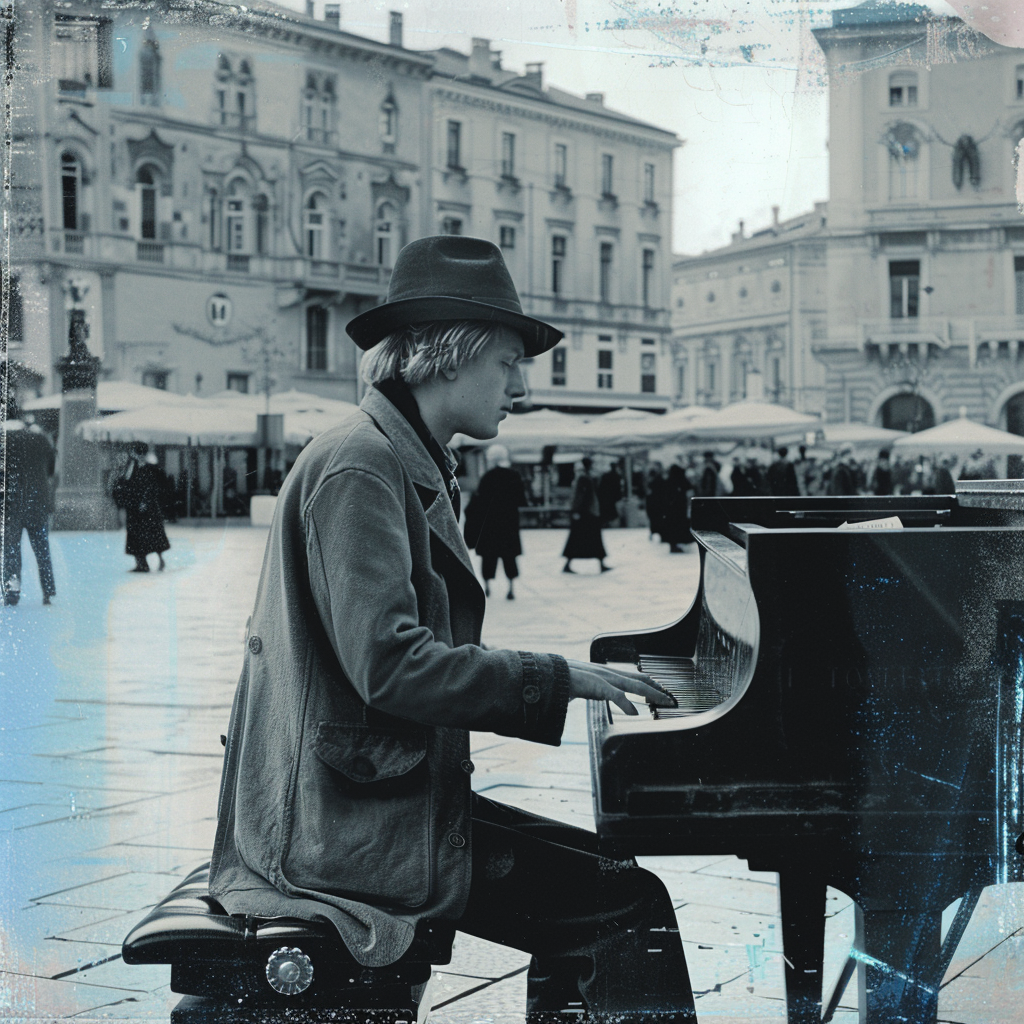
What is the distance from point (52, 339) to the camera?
25406mm

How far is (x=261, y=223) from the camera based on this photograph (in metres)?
30.1

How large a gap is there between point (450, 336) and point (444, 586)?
0.42m

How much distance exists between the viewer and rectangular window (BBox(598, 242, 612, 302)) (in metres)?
37.0

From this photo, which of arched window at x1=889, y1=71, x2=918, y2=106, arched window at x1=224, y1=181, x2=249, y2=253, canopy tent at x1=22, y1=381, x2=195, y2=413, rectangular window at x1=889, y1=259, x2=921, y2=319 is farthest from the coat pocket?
rectangular window at x1=889, y1=259, x2=921, y2=319

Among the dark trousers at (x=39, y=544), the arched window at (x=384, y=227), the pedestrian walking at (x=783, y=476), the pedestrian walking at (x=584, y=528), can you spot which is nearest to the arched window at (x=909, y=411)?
the arched window at (x=384, y=227)

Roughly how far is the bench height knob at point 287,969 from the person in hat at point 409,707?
0.06 m

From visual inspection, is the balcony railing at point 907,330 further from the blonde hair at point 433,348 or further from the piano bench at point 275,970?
the piano bench at point 275,970

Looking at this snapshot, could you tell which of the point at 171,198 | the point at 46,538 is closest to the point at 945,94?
the point at 171,198

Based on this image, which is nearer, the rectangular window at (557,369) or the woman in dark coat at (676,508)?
the woman in dark coat at (676,508)

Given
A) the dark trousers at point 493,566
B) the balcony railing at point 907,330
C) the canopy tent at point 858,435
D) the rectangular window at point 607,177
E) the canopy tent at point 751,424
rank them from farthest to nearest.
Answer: the rectangular window at point 607,177 → the balcony railing at point 907,330 → the canopy tent at point 858,435 → the canopy tent at point 751,424 → the dark trousers at point 493,566

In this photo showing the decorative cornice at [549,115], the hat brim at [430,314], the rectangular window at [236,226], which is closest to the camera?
the hat brim at [430,314]

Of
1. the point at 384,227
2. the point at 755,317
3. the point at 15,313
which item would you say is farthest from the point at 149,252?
the point at 15,313

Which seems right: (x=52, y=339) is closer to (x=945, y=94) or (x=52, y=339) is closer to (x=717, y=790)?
(x=945, y=94)

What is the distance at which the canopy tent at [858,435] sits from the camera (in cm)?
2898
